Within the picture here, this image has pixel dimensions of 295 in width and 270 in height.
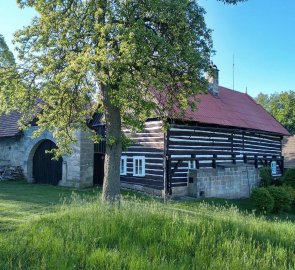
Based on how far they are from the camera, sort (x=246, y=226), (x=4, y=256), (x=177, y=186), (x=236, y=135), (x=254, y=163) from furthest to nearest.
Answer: (x=254, y=163)
(x=236, y=135)
(x=177, y=186)
(x=246, y=226)
(x=4, y=256)

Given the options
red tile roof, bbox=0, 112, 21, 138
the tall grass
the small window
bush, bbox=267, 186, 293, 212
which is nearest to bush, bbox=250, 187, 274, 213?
bush, bbox=267, 186, 293, 212

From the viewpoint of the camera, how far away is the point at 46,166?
820 inches

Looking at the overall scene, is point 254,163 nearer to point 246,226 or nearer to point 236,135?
point 236,135

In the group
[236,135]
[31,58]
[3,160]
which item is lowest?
[3,160]

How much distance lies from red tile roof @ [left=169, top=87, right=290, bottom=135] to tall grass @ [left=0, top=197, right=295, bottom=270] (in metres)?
7.74

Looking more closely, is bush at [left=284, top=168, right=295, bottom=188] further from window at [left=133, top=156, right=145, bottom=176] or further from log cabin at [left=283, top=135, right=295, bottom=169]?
log cabin at [left=283, top=135, right=295, bottom=169]

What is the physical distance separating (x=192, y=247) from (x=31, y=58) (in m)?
7.10

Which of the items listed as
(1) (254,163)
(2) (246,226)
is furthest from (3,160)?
(2) (246,226)

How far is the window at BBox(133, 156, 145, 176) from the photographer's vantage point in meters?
17.8

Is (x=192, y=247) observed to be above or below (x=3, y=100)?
below

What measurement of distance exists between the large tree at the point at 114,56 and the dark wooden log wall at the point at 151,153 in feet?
18.6

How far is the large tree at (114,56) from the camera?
922 cm

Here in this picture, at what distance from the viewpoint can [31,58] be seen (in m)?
10.5

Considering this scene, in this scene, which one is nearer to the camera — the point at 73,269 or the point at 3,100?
the point at 73,269
